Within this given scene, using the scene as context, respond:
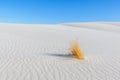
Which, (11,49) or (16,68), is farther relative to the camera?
(11,49)

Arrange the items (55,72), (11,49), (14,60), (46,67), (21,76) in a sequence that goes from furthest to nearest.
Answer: (11,49) < (14,60) < (46,67) < (55,72) < (21,76)

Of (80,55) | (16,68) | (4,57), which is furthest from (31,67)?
(80,55)

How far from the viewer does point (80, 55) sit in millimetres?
7758

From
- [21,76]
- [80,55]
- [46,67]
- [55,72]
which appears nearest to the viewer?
[21,76]

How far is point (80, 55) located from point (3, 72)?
2.98 metres

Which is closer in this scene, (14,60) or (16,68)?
(16,68)

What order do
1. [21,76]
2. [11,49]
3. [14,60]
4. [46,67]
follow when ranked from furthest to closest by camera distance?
[11,49]
[14,60]
[46,67]
[21,76]

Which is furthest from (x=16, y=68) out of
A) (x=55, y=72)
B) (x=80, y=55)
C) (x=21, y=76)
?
(x=80, y=55)

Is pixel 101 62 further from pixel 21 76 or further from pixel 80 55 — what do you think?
pixel 21 76

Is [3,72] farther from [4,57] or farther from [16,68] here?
[4,57]

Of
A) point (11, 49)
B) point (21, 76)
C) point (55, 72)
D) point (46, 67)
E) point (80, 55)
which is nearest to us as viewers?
point (21, 76)

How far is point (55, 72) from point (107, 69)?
165 cm

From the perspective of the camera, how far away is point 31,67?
6.33 meters

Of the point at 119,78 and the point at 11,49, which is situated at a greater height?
the point at 11,49
